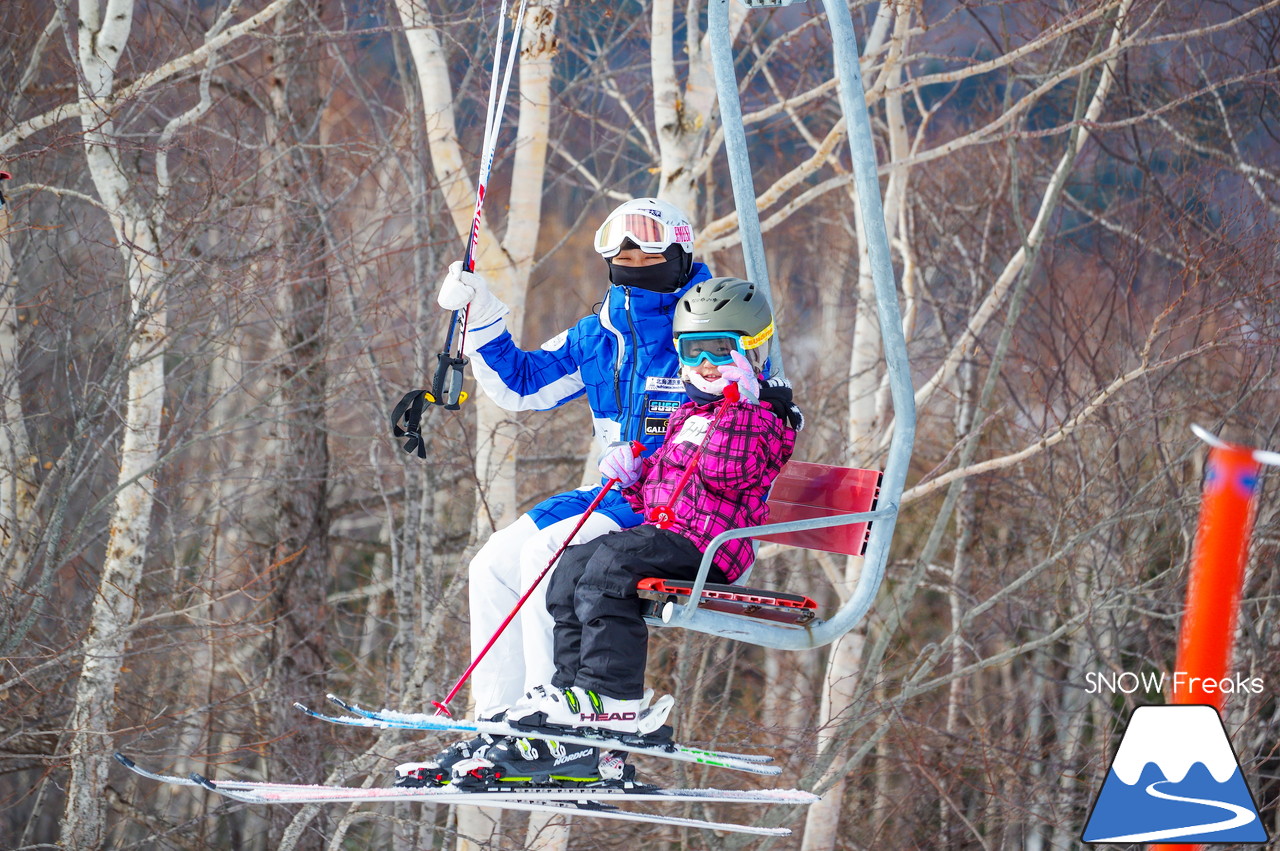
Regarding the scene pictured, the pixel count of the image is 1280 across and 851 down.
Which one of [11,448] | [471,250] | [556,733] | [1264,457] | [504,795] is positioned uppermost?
[471,250]

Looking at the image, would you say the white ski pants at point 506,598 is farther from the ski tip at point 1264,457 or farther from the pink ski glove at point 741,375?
the ski tip at point 1264,457

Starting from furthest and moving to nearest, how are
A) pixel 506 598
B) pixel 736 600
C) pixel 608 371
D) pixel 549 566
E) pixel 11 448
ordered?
1. pixel 11 448
2. pixel 608 371
3. pixel 506 598
4. pixel 549 566
5. pixel 736 600

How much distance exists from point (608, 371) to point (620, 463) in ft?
1.34

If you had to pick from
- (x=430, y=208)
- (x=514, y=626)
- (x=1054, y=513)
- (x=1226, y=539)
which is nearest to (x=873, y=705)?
(x=1054, y=513)

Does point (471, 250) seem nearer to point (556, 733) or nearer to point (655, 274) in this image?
point (655, 274)

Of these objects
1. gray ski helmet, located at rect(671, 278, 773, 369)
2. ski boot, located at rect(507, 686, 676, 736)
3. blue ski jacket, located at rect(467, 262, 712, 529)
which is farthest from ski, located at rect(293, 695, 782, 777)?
gray ski helmet, located at rect(671, 278, 773, 369)

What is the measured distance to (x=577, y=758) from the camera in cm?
398

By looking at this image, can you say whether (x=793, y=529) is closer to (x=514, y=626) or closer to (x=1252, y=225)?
(x=514, y=626)

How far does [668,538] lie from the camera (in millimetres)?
3824

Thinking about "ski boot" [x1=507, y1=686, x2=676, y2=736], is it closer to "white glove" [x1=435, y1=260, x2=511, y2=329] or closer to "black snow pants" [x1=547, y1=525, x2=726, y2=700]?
"black snow pants" [x1=547, y1=525, x2=726, y2=700]

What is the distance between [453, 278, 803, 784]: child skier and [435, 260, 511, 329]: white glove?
0.59 meters

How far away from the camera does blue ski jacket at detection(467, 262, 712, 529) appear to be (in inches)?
165

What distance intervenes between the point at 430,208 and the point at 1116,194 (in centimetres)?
604

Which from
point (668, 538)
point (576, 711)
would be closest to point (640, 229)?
point (668, 538)
